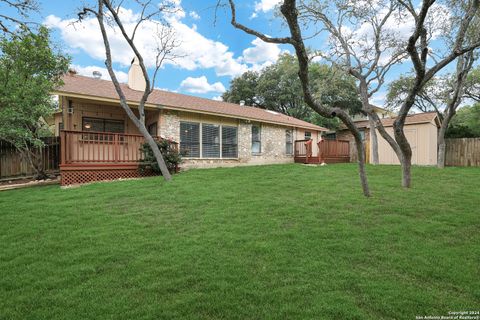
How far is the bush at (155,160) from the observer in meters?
10.5

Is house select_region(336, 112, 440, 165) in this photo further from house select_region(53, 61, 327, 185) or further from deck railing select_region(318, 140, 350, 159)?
house select_region(53, 61, 327, 185)

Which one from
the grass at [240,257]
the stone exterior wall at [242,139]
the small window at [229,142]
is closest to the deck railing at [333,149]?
the stone exterior wall at [242,139]

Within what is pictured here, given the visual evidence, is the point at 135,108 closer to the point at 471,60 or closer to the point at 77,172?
the point at 77,172

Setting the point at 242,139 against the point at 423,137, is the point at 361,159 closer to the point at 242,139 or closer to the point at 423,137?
the point at 242,139

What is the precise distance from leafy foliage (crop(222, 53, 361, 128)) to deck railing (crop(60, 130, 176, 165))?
1910cm

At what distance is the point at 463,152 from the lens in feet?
47.6

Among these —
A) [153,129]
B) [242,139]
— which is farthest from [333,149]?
[153,129]

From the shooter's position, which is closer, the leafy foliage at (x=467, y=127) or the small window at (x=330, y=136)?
the leafy foliage at (x=467, y=127)

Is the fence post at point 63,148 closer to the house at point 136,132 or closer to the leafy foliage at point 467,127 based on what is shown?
the house at point 136,132

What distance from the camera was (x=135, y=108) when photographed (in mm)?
12281

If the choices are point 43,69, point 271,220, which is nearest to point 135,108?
point 43,69

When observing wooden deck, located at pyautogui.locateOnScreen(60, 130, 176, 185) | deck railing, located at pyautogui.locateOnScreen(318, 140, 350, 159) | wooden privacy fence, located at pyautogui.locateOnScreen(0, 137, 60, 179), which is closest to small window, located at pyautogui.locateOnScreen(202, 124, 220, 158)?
wooden deck, located at pyautogui.locateOnScreen(60, 130, 176, 185)

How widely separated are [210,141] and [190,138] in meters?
1.11

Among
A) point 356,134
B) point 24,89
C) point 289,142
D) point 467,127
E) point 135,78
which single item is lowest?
point 356,134
